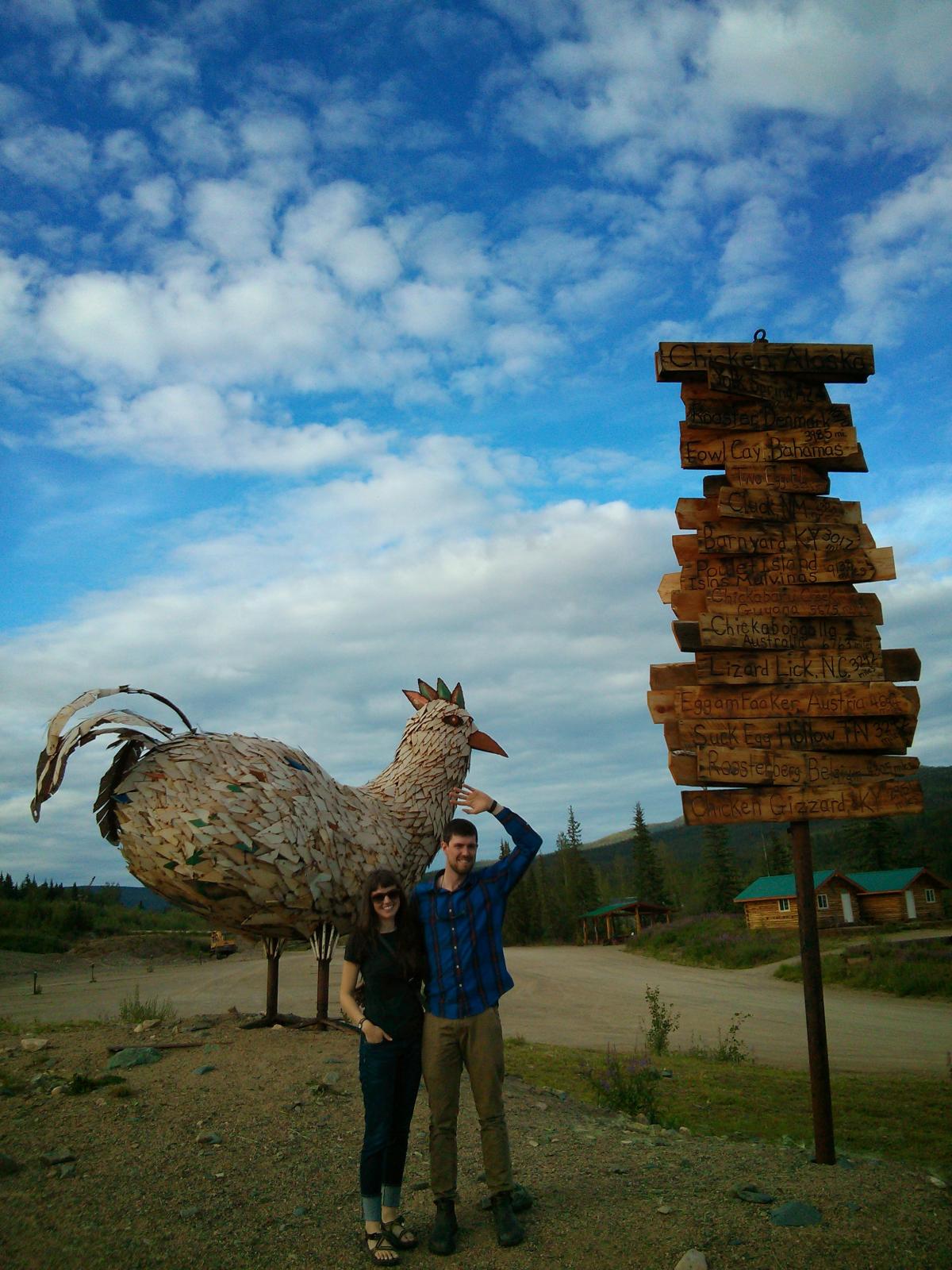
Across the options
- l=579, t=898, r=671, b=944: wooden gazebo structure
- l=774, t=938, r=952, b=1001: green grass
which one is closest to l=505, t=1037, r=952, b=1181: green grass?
l=774, t=938, r=952, b=1001: green grass

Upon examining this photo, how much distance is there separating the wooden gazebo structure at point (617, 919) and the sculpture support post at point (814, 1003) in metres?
34.9

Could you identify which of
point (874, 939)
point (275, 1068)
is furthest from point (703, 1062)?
point (874, 939)

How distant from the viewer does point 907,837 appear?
205ft

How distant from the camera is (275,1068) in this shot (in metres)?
6.27

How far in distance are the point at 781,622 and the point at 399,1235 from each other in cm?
409

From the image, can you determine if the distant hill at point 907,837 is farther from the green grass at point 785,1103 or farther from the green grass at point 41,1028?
the green grass at point 41,1028

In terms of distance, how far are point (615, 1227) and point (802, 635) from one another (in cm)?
362

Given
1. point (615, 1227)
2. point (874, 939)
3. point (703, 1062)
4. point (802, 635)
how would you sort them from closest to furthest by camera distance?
point (615, 1227)
point (802, 635)
point (703, 1062)
point (874, 939)

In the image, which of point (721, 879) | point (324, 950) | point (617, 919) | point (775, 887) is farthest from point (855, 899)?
point (324, 950)

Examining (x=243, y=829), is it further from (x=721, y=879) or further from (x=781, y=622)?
(x=721, y=879)

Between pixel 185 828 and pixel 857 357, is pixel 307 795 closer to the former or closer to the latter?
pixel 185 828

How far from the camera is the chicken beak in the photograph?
865 centimetres

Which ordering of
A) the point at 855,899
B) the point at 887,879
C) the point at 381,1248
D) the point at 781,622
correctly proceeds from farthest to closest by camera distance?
the point at 855,899
the point at 887,879
the point at 781,622
the point at 381,1248

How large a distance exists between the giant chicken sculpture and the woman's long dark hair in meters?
2.09
